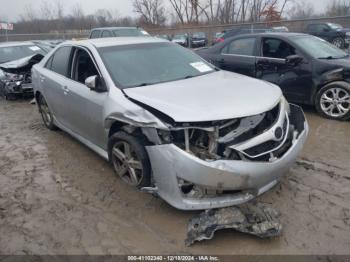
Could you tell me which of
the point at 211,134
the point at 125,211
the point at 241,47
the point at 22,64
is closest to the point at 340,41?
the point at 241,47

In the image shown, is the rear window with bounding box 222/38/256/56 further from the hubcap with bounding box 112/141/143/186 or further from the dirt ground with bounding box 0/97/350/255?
the hubcap with bounding box 112/141/143/186

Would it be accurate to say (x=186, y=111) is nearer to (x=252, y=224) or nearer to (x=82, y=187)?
(x=252, y=224)

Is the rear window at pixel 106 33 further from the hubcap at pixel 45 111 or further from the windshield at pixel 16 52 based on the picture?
the hubcap at pixel 45 111

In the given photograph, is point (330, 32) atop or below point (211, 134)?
below

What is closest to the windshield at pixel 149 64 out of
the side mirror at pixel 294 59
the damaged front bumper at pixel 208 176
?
the damaged front bumper at pixel 208 176

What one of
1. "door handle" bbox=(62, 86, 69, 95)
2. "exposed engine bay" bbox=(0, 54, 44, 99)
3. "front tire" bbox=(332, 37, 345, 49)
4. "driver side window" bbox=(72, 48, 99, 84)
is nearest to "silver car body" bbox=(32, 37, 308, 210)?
"driver side window" bbox=(72, 48, 99, 84)

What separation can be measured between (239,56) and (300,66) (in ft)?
4.51

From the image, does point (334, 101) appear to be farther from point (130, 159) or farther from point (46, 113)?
point (46, 113)

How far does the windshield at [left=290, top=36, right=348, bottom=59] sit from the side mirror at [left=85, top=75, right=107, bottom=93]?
406 cm

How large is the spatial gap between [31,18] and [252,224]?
41542 millimetres

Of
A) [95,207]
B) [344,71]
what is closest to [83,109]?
[95,207]

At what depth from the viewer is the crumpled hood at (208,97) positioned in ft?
9.77

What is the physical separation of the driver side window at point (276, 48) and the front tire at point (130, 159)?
13.6ft

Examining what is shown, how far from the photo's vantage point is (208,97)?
3.32 m
